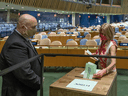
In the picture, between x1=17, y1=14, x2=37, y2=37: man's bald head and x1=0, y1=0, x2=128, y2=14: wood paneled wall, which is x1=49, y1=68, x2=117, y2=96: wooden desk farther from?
x1=0, y1=0, x2=128, y2=14: wood paneled wall

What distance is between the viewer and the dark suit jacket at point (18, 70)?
62.9 inches

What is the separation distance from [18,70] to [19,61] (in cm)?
9

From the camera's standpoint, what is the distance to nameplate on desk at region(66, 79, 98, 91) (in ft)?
5.86

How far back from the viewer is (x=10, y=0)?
1130 cm

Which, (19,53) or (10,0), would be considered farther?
(10,0)

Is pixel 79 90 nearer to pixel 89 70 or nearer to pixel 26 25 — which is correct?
pixel 89 70

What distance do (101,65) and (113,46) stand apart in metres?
0.36

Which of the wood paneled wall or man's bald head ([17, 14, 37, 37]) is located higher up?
the wood paneled wall

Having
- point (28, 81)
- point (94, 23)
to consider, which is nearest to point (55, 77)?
point (28, 81)

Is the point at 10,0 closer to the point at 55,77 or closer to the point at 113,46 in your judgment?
the point at 55,77

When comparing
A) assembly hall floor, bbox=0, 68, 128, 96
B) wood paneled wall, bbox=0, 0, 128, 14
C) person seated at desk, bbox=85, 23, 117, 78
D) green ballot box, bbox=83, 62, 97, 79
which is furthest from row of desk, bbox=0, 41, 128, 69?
wood paneled wall, bbox=0, 0, 128, 14

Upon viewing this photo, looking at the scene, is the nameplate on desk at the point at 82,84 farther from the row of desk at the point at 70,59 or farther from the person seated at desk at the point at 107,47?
the row of desk at the point at 70,59

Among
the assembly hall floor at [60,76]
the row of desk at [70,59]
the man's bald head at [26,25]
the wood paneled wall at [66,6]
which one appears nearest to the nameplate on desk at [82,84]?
the man's bald head at [26,25]

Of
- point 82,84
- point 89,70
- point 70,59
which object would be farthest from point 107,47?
point 70,59
